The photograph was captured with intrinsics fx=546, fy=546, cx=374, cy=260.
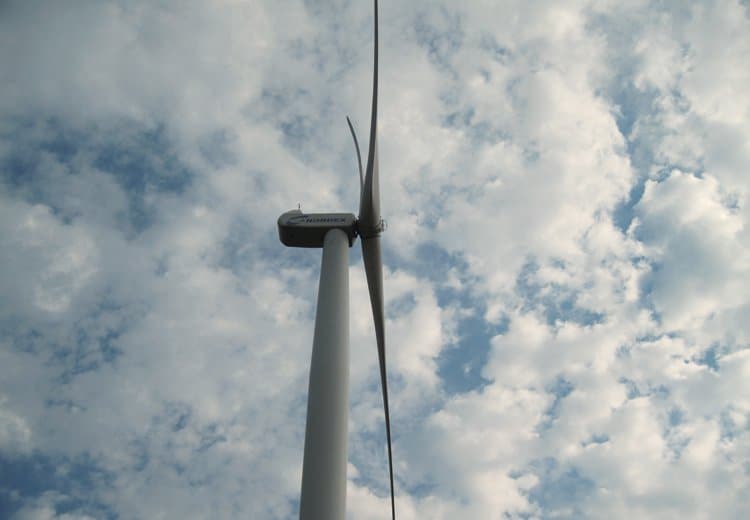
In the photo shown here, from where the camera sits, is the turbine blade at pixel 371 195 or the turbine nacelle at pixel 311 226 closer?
the turbine blade at pixel 371 195

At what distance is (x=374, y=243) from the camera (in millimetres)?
17812

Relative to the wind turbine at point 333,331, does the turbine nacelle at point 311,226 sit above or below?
above

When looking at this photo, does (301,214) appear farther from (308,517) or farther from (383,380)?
(308,517)

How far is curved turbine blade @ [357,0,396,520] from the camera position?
679 inches

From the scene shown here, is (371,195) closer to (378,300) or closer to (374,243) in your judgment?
(374,243)

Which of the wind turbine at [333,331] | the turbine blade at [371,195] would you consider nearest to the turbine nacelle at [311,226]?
the wind turbine at [333,331]

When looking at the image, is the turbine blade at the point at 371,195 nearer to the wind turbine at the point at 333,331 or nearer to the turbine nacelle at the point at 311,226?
the wind turbine at the point at 333,331

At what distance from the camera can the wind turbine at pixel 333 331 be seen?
35.5ft

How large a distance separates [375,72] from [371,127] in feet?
5.36

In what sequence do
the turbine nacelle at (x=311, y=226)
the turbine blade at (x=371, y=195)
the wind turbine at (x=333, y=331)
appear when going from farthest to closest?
the turbine nacelle at (x=311, y=226), the turbine blade at (x=371, y=195), the wind turbine at (x=333, y=331)

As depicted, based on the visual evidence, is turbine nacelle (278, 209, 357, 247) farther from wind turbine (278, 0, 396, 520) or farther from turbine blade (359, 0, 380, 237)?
turbine blade (359, 0, 380, 237)

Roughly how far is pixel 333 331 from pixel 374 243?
5137 mm

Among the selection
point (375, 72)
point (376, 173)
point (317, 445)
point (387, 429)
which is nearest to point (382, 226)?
point (376, 173)

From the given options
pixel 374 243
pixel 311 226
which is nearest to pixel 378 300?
pixel 374 243
